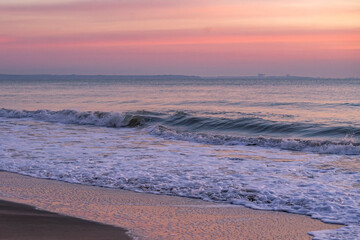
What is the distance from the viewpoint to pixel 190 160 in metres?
9.99

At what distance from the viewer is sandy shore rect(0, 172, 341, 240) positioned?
491cm

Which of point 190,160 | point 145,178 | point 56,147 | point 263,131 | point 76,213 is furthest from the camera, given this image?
point 263,131

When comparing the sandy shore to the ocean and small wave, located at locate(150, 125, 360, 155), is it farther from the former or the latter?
small wave, located at locate(150, 125, 360, 155)

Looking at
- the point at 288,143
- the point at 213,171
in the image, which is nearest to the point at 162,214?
the point at 213,171

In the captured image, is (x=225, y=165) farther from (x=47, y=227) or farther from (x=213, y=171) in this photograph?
A: (x=47, y=227)

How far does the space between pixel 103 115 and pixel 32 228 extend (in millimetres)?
17968

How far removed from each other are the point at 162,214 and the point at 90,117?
1766cm

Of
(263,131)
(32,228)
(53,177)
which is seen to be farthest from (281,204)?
(263,131)

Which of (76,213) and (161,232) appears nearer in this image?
(161,232)

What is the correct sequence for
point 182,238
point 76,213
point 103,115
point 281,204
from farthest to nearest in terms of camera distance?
point 103,115, point 281,204, point 76,213, point 182,238

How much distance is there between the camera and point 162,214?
5652mm

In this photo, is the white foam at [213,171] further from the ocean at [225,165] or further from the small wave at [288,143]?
the small wave at [288,143]

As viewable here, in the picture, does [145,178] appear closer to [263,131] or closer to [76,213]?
[76,213]

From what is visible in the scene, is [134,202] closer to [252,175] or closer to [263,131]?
[252,175]
